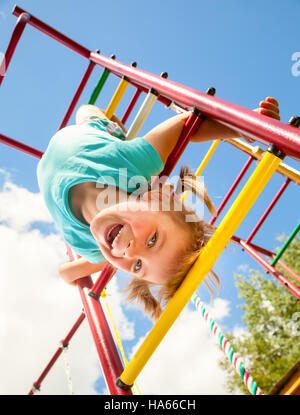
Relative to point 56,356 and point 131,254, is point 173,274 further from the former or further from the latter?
point 56,356

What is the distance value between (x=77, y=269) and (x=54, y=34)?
1346 mm

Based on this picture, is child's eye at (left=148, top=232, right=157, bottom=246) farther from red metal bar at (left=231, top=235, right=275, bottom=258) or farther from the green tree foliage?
the green tree foliage

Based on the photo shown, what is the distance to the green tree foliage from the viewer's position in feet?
20.8

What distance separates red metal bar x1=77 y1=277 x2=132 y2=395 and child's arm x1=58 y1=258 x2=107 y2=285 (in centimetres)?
4

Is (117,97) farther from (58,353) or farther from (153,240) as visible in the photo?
(58,353)

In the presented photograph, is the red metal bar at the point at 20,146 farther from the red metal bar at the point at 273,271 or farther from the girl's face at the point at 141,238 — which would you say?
the red metal bar at the point at 273,271

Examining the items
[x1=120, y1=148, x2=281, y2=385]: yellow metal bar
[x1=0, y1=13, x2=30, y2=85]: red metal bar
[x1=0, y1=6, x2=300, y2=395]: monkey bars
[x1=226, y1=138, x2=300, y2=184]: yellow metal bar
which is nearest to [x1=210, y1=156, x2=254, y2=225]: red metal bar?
[x1=0, y1=6, x2=300, y2=395]: monkey bars

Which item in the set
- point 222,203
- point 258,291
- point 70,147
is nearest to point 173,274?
point 70,147

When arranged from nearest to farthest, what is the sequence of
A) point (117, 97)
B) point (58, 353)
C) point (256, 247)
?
point (117, 97) → point (58, 353) → point (256, 247)

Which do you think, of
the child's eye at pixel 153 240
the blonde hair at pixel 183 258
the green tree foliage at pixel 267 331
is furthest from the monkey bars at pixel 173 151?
the green tree foliage at pixel 267 331

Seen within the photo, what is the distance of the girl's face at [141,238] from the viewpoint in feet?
3.41

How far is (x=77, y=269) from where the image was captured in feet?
5.56

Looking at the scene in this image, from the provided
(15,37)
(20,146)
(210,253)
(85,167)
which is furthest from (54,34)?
(210,253)
